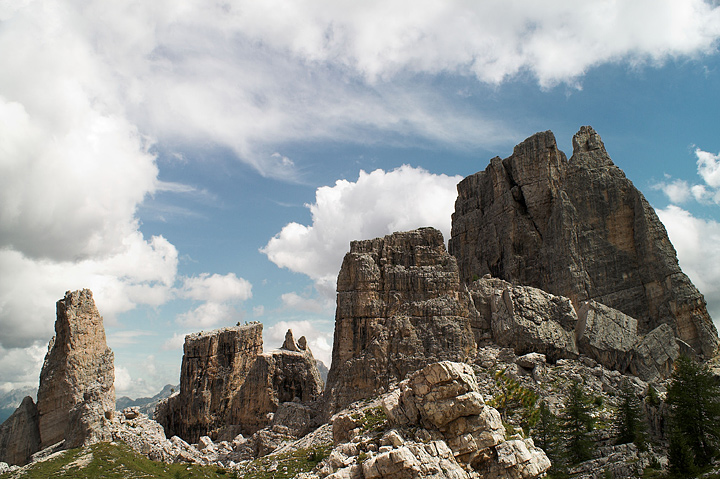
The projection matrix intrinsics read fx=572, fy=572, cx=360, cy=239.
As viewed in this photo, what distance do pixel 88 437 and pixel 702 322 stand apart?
8330cm

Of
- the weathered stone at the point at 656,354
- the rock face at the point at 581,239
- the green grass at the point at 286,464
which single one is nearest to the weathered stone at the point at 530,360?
the weathered stone at the point at 656,354

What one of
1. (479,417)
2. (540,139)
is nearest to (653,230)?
(540,139)

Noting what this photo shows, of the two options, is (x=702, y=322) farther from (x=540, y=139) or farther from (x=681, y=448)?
(x=681, y=448)

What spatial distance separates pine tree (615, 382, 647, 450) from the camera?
54.5 m

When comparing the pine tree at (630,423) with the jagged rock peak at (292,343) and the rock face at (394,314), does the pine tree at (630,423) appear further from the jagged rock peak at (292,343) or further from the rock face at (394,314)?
the jagged rock peak at (292,343)

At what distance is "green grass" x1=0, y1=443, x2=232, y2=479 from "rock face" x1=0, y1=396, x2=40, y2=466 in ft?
29.2

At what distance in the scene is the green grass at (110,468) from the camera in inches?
2085

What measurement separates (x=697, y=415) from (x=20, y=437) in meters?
69.8

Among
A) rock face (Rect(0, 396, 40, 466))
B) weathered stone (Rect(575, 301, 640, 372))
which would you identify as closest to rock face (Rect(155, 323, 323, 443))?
rock face (Rect(0, 396, 40, 466))

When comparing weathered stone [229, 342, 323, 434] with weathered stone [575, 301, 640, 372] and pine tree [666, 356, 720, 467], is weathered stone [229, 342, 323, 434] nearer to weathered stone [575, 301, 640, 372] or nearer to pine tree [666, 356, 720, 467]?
weathered stone [575, 301, 640, 372]

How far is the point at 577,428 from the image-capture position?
184ft

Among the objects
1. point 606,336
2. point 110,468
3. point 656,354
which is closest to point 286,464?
point 110,468

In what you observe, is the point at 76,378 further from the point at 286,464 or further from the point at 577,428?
the point at 577,428

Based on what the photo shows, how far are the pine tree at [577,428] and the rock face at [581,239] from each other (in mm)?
34078
